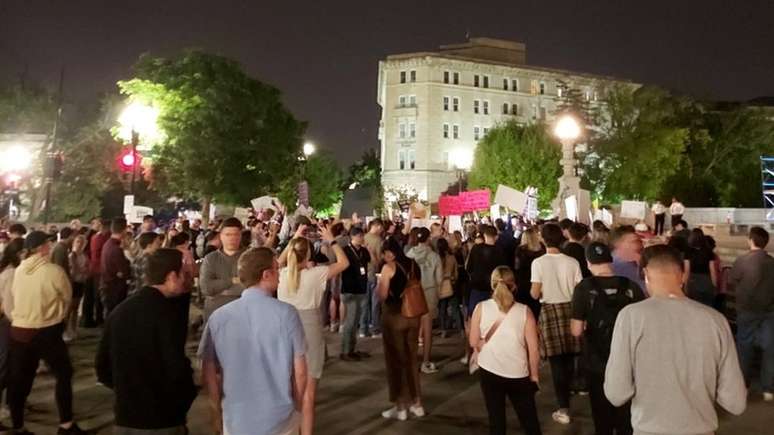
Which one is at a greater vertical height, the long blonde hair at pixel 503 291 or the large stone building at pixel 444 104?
the large stone building at pixel 444 104

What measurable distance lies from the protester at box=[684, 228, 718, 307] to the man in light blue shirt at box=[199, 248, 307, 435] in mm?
7658

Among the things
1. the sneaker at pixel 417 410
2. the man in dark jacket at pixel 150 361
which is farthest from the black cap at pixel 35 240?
the sneaker at pixel 417 410

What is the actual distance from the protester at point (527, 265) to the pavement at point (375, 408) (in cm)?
115

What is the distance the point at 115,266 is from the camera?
10.9m

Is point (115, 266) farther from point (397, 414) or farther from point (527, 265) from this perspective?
point (527, 265)

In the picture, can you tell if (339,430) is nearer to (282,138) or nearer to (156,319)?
(156,319)

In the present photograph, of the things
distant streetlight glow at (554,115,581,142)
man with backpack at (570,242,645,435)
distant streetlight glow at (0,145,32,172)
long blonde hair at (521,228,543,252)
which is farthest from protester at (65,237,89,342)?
distant streetlight glow at (0,145,32,172)

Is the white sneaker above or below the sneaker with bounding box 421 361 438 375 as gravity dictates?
below

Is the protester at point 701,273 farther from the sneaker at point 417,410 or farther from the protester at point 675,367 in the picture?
the protester at point 675,367

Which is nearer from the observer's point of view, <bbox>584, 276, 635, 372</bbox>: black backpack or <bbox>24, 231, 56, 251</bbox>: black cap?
<bbox>584, 276, 635, 372</bbox>: black backpack

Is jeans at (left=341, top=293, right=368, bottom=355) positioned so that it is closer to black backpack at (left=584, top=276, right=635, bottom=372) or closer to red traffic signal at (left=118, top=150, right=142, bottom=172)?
black backpack at (left=584, top=276, right=635, bottom=372)

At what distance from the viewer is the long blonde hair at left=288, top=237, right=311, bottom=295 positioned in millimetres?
6605

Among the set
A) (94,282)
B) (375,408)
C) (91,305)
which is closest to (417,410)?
(375,408)

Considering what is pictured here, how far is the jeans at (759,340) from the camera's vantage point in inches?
323
